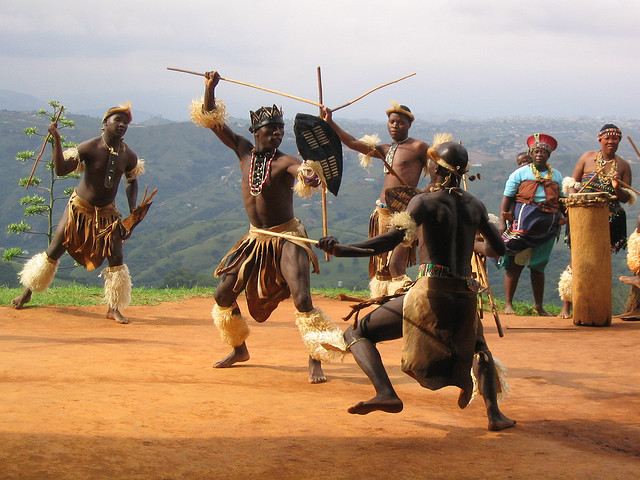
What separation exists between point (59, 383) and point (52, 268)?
3.65 metres

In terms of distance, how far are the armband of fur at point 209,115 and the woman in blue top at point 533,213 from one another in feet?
14.7

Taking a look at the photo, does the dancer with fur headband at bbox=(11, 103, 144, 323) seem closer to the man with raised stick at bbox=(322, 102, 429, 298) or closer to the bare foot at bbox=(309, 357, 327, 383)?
the man with raised stick at bbox=(322, 102, 429, 298)

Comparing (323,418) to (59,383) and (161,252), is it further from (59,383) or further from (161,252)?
(161,252)

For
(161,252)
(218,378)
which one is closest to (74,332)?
(218,378)

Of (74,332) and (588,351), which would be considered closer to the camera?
(588,351)

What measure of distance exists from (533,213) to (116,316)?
5.20 m

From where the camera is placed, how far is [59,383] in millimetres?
5406

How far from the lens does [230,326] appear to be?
21.1ft

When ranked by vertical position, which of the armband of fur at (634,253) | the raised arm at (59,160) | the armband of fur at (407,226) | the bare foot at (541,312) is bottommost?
the bare foot at (541,312)

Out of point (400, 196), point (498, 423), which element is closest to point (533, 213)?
point (400, 196)

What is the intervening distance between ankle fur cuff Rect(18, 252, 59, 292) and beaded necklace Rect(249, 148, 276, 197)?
3546mm

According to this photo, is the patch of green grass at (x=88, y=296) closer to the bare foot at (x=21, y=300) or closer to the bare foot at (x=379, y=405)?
the bare foot at (x=21, y=300)

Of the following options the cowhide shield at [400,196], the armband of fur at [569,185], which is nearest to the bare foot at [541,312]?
the armband of fur at [569,185]

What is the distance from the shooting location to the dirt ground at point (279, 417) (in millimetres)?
3834
